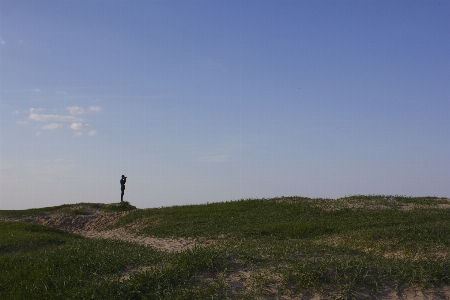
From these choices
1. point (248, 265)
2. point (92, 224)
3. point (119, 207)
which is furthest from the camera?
point (119, 207)

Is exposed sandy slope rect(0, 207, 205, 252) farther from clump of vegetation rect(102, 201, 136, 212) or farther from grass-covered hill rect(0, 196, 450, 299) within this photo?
grass-covered hill rect(0, 196, 450, 299)

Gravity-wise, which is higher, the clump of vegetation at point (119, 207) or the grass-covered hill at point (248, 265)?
the clump of vegetation at point (119, 207)

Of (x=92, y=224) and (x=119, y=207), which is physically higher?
(x=119, y=207)

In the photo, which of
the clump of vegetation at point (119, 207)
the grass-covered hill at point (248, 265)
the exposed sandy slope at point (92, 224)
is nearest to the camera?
the grass-covered hill at point (248, 265)

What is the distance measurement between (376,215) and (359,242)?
598 centimetres

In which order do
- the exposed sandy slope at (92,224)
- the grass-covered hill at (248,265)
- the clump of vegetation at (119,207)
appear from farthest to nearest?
the clump of vegetation at (119,207)
the exposed sandy slope at (92,224)
the grass-covered hill at (248,265)

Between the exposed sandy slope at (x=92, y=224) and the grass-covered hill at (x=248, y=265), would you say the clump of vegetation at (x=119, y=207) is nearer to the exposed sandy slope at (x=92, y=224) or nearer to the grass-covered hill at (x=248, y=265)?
the exposed sandy slope at (x=92, y=224)

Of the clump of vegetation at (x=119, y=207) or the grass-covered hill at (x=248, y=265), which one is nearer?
the grass-covered hill at (x=248, y=265)

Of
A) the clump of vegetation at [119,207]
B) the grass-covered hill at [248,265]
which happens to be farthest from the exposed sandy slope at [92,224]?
the grass-covered hill at [248,265]

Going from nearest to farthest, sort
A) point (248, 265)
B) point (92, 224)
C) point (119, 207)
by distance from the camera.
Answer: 1. point (248, 265)
2. point (92, 224)
3. point (119, 207)

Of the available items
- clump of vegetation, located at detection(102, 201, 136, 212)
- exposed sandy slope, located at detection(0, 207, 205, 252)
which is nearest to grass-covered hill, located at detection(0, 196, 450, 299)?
exposed sandy slope, located at detection(0, 207, 205, 252)

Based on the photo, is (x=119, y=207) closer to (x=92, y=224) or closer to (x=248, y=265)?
(x=92, y=224)

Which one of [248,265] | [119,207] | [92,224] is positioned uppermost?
[119,207]

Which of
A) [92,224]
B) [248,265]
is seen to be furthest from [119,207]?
[248,265]
